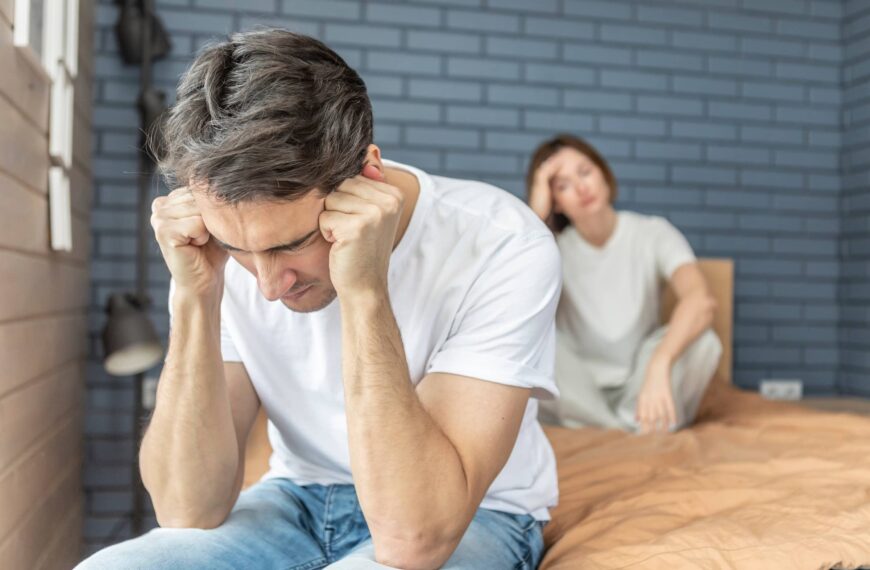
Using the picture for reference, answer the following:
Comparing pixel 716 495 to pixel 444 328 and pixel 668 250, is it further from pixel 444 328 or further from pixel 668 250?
pixel 668 250

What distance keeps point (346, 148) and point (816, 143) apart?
12.0 feet

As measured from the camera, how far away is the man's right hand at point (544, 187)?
10.8 ft

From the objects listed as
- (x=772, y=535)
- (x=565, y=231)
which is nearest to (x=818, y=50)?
(x=565, y=231)

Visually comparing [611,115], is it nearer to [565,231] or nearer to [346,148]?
[565,231]

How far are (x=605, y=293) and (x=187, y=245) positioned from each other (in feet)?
7.21

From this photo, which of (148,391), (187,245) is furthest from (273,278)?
(148,391)

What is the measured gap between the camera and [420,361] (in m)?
1.46

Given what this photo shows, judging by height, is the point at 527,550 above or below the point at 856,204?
below

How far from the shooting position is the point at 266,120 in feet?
3.86

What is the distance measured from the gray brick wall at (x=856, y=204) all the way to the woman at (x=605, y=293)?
1.34m

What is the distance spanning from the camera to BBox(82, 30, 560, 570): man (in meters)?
1.21

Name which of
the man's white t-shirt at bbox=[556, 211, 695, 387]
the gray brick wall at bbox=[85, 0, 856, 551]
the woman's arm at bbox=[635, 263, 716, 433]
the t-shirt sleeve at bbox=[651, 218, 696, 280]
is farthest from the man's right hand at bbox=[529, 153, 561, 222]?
the gray brick wall at bbox=[85, 0, 856, 551]

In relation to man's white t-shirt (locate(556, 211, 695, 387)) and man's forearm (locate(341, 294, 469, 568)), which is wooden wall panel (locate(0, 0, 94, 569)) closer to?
man's forearm (locate(341, 294, 469, 568))

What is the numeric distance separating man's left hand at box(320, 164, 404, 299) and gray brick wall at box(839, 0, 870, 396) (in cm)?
352
